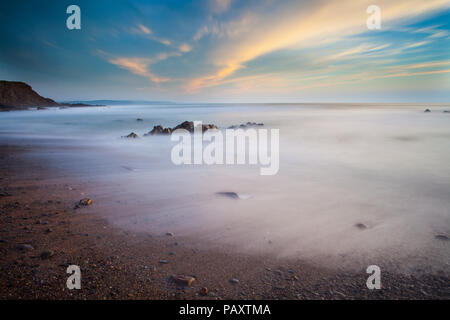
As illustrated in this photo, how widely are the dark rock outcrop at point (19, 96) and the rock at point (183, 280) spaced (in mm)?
78757

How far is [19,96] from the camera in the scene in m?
64.2

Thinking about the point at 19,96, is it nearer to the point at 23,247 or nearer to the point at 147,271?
the point at 23,247

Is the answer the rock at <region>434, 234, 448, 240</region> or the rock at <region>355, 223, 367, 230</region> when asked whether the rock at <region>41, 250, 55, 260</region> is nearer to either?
the rock at <region>355, 223, 367, 230</region>

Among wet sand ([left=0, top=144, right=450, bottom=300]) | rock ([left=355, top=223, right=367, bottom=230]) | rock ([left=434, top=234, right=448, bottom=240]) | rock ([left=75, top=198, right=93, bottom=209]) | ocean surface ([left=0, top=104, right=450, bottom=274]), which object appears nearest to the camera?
wet sand ([left=0, top=144, right=450, bottom=300])

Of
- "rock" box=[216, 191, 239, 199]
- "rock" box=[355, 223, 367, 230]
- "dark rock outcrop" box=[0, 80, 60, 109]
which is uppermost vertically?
"dark rock outcrop" box=[0, 80, 60, 109]

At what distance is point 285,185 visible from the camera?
417 centimetres

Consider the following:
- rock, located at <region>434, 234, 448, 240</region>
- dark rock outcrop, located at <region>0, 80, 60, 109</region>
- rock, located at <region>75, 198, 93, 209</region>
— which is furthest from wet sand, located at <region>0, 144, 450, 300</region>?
dark rock outcrop, located at <region>0, 80, 60, 109</region>

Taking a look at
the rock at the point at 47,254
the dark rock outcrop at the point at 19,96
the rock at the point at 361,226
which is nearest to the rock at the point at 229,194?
the rock at the point at 361,226

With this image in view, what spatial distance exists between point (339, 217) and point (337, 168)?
3.02 m

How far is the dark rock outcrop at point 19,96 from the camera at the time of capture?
60.0 m

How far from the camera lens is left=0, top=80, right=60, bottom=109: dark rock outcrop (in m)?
60.0

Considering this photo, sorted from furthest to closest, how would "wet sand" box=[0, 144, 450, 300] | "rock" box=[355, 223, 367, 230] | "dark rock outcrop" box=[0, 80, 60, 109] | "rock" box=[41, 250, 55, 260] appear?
"dark rock outcrop" box=[0, 80, 60, 109] → "rock" box=[355, 223, 367, 230] → "rock" box=[41, 250, 55, 260] → "wet sand" box=[0, 144, 450, 300]

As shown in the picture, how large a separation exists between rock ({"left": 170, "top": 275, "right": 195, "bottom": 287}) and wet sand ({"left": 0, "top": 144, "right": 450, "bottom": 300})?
0.03 m

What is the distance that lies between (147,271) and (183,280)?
352 mm
